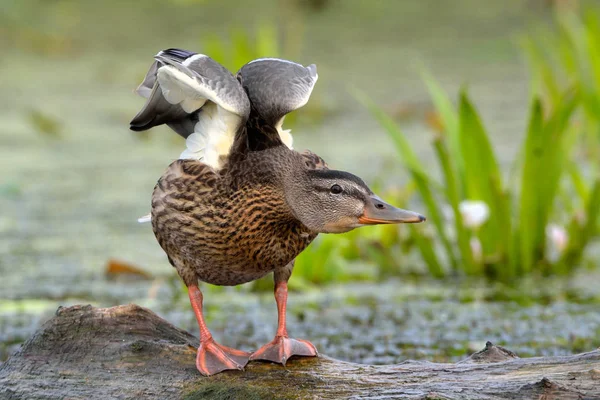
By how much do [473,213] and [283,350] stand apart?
1.77 meters

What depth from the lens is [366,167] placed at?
6656 millimetres

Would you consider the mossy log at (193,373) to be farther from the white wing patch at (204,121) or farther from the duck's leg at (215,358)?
the white wing patch at (204,121)

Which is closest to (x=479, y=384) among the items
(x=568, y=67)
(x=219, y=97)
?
(x=219, y=97)

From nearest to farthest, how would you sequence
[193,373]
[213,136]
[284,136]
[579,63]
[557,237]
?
1. [193,373]
2. [213,136]
3. [284,136]
4. [557,237]
5. [579,63]

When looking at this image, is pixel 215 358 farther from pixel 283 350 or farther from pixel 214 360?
pixel 283 350

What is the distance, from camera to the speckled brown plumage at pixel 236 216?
2551 mm

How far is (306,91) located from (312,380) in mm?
884

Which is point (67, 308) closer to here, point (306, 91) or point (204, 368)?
point (204, 368)

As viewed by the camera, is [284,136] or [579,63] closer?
[284,136]

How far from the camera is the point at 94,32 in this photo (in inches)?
397

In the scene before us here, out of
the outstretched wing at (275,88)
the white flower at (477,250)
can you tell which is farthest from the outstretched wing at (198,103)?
the white flower at (477,250)

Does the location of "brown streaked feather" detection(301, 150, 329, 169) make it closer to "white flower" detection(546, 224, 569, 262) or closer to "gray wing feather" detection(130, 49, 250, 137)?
"gray wing feather" detection(130, 49, 250, 137)

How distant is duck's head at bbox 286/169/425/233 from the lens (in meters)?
2.40

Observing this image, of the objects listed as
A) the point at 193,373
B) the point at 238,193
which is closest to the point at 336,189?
the point at 238,193
